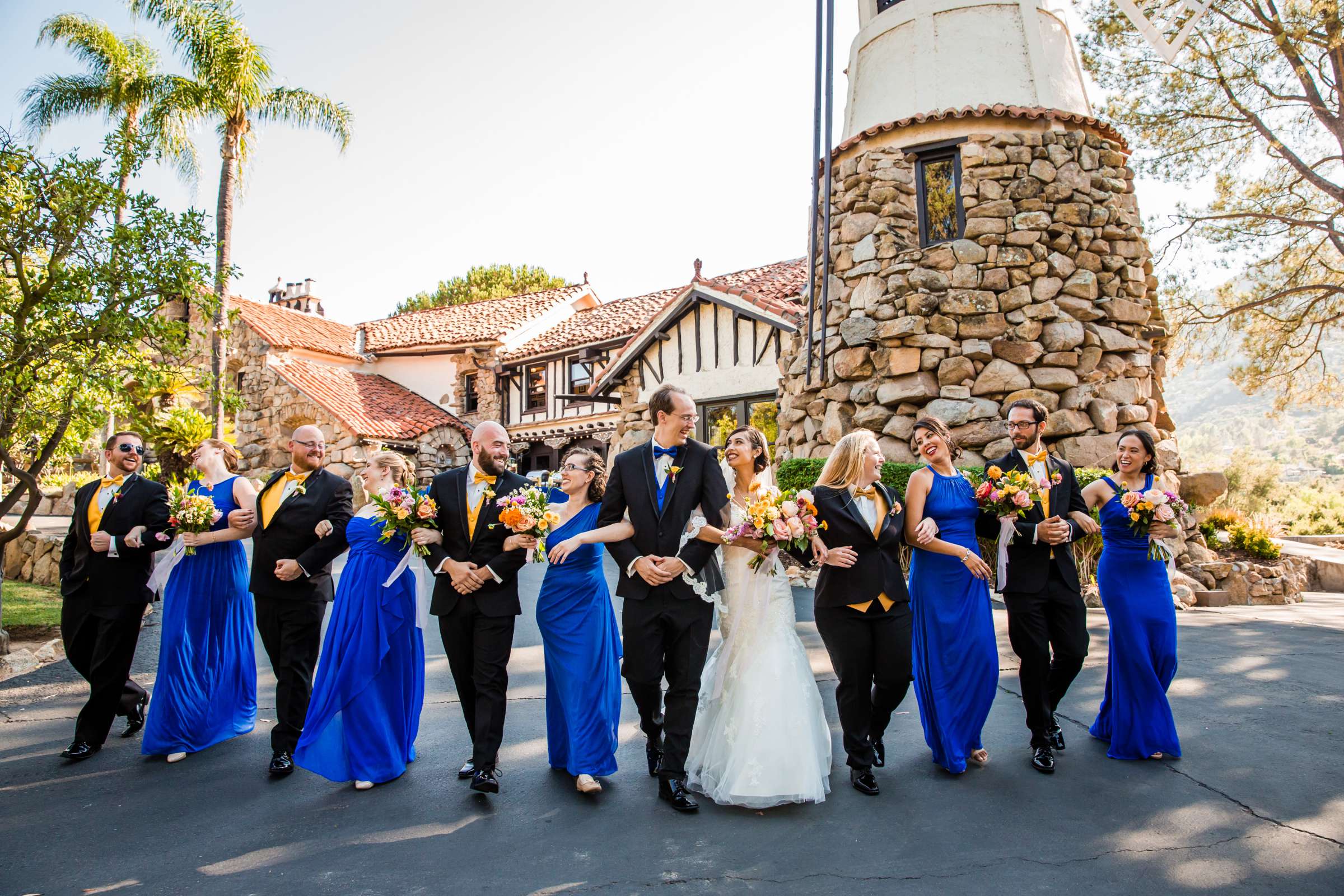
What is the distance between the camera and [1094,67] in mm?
17281

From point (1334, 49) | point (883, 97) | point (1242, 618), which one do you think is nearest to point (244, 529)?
point (1242, 618)

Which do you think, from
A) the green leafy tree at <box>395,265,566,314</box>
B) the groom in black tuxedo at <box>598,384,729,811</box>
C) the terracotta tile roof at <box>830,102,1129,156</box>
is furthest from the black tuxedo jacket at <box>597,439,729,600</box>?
the green leafy tree at <box>395,265,566,314</box>

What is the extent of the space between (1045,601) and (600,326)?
22.4 m

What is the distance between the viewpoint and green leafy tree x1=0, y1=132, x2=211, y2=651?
7379 mm

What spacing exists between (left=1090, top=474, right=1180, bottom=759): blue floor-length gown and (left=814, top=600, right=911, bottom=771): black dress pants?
1.50 metres

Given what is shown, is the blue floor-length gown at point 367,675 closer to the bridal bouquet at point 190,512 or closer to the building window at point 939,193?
the bridal bouquet at point 190,512

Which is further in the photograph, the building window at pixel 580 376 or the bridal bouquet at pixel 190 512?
the building window at pixel 580 376

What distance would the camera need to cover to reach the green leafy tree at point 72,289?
7379 millimetres

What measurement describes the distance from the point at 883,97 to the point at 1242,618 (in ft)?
30.1

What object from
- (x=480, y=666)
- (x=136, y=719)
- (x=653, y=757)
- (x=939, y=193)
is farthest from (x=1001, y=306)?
(x=136, y=719)

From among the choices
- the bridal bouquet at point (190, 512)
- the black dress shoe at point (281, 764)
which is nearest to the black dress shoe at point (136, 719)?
the bridal bouquet at point (190, 512)

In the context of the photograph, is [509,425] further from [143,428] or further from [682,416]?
[682,416]

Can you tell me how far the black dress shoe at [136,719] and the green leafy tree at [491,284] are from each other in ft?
131

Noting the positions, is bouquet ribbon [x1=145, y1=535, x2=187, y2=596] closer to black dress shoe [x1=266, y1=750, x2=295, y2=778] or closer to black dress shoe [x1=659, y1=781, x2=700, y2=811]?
black dress shoe [x1=266, y1=750, x2=295, y2=778]
